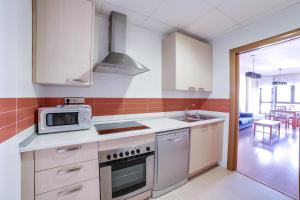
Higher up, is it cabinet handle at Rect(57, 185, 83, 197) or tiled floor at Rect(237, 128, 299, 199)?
cabinet handle at Rect(57, 185, 83, 197)

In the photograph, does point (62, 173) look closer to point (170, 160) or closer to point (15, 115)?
point (15, 115)

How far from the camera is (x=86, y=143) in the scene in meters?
1.14

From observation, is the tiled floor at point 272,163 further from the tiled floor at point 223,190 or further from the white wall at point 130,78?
the white wall at point 130,78

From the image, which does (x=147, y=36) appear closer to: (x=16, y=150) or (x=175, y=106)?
(x=175, y=106)

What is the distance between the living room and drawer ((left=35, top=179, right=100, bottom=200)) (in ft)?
7.35

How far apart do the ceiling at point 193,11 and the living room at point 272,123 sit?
665 millimetres

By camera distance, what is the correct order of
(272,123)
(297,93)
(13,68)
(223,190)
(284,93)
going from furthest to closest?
(284,93) → (297,93) → (272,123) → (223,190) → (13,68)

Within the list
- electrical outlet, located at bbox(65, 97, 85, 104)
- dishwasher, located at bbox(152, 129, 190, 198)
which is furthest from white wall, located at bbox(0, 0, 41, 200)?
dishwasher, located at bbox(152, 129, 190, 198)

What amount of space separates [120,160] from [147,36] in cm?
183

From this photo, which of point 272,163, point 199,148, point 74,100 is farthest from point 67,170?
point 272,163

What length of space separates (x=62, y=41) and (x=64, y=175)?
1182 millimetres

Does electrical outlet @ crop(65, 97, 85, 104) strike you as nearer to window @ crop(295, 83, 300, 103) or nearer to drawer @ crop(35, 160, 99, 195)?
drawer @ crop(35, 160, 99, 195)

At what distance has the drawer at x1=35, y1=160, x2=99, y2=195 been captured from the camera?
99 centimetres

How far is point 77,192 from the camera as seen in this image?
1.12 m
